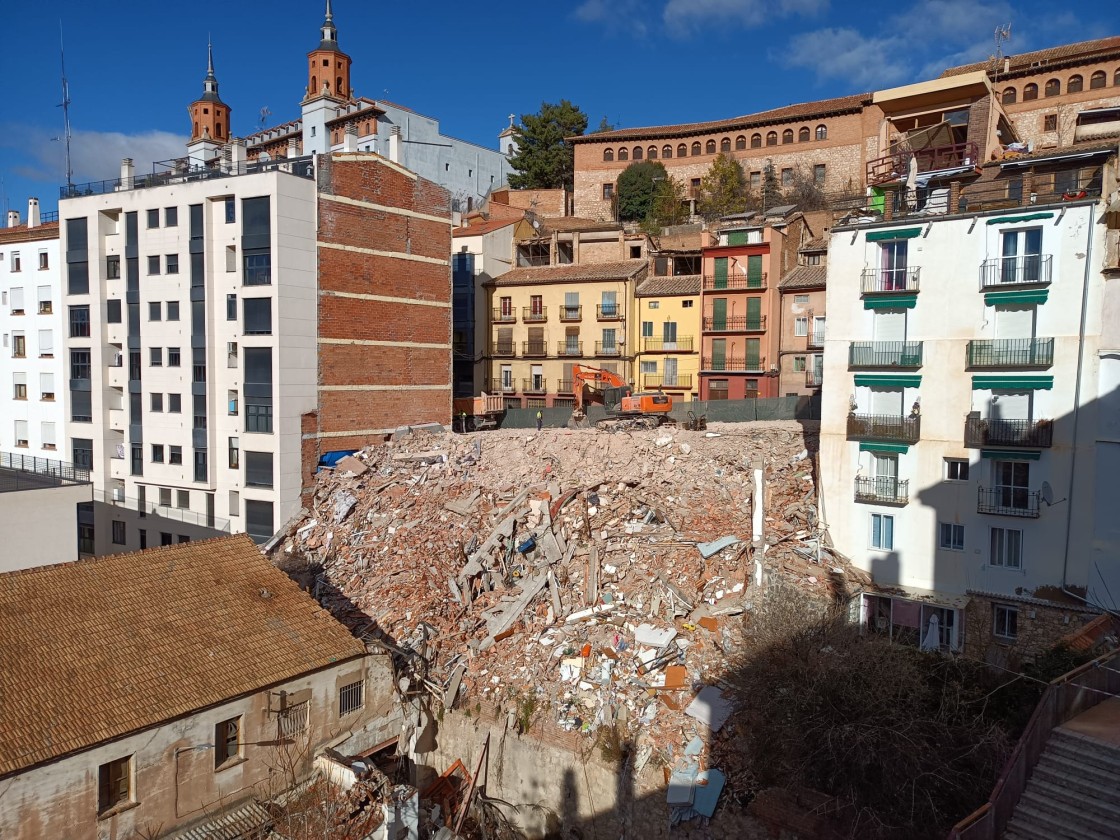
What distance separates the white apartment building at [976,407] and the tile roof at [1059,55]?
3409 centimetres

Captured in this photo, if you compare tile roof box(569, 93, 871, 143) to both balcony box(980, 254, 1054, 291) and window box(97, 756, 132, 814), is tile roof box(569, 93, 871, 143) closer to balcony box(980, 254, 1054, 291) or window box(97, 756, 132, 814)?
balcony box(980, 254, 1054, 291)

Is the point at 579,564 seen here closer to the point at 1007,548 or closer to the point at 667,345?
the point at 1007,548

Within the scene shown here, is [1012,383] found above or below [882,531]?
above

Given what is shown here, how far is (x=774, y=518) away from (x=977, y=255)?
8.82m

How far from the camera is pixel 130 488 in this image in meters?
33.1

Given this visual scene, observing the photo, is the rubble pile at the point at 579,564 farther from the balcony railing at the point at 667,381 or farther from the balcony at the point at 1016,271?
the balcony railing at the point at 667,381

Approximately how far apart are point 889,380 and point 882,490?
3.02m

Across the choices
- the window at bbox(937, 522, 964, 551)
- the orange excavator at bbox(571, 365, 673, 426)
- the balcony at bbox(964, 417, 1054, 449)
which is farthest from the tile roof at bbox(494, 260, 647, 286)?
the window at bbox(937, 522, 964, 551)

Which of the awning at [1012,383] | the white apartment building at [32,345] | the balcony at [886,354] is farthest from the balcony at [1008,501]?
the white apartment building at [32,345]

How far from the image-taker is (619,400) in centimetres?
3619

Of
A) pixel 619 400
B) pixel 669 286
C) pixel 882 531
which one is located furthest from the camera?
pixel 669 286

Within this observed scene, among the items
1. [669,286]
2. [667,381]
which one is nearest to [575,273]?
[669,286]

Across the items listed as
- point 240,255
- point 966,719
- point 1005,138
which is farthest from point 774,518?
point 240,255

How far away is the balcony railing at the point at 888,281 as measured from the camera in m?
20.6
